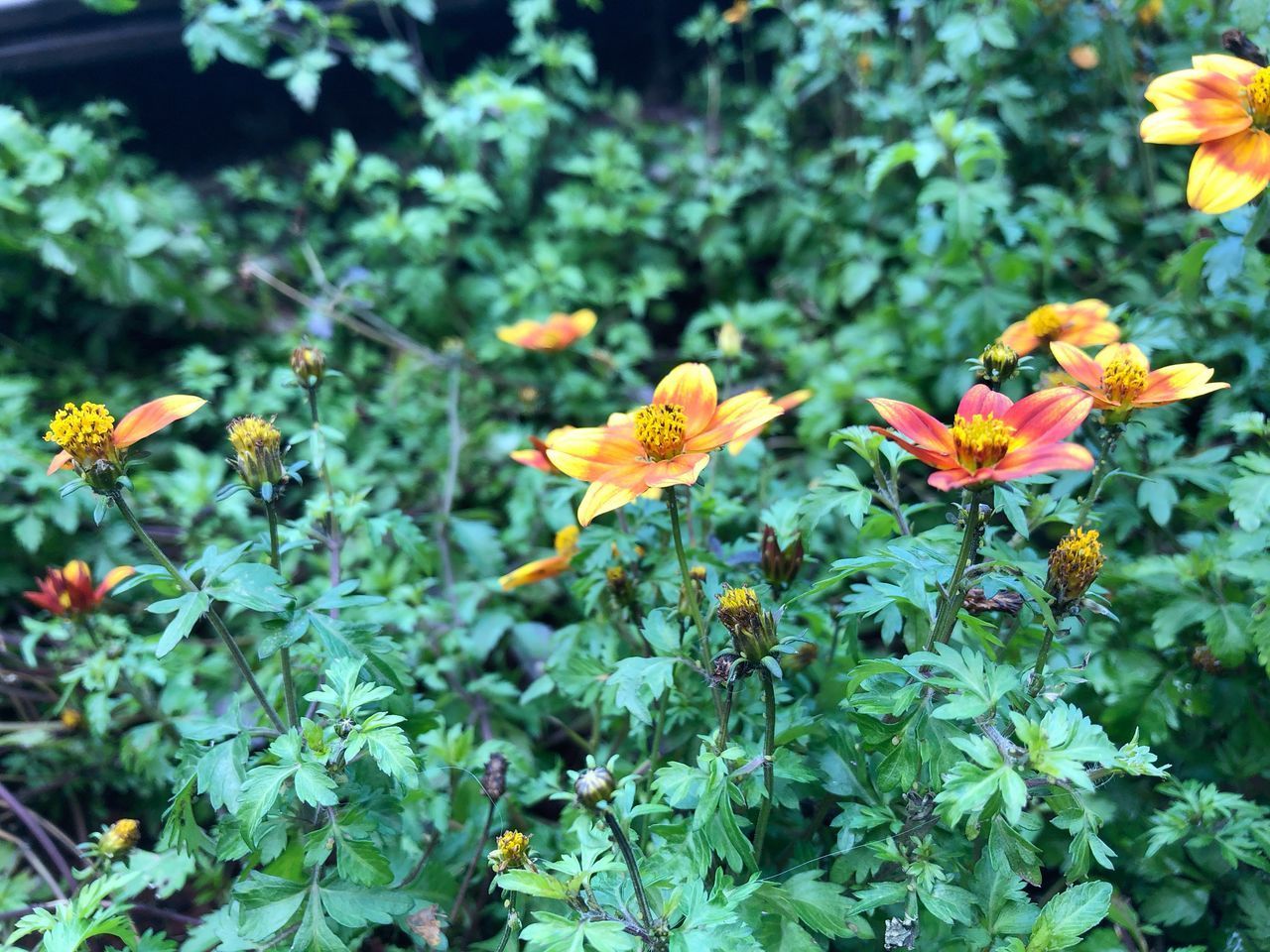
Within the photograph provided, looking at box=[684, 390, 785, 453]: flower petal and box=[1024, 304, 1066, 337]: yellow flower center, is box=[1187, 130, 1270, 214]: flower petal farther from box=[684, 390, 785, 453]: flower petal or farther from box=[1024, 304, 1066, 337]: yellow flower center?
box=[684, 390, 785, 453]: flower petal

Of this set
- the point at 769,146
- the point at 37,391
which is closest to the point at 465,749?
the point at 37,391

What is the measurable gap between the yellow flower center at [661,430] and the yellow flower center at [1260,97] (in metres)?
1.12

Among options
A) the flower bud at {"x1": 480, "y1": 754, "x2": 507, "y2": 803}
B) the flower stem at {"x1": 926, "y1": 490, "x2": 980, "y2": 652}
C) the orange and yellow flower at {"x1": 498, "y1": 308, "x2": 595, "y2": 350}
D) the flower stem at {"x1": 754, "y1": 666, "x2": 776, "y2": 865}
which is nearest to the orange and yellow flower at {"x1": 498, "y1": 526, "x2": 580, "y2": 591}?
the flower bud at {"x1": 480, "y1": 754, "x2": 507, "y2": 803}

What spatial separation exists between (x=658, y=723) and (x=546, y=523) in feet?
3.21

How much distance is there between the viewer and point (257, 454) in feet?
4.03

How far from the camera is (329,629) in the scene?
1.29m

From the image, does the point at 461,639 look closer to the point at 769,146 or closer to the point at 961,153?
the point at 961,153

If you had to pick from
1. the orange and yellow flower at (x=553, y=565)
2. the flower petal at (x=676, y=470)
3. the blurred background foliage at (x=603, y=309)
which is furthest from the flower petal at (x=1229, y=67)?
the orange and yellow flower at (x=553, y=565)

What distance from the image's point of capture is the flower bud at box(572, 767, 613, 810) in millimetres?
1020

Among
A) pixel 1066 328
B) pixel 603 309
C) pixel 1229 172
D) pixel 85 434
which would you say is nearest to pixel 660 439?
pixel 85 434

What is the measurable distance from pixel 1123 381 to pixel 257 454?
1226mm

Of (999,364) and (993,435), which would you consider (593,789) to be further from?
(999,364)

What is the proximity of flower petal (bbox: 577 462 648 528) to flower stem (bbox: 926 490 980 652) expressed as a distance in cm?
41

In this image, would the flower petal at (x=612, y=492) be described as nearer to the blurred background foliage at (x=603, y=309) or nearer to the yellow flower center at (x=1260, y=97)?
the blurred background foliage at (x=603, y=309)
